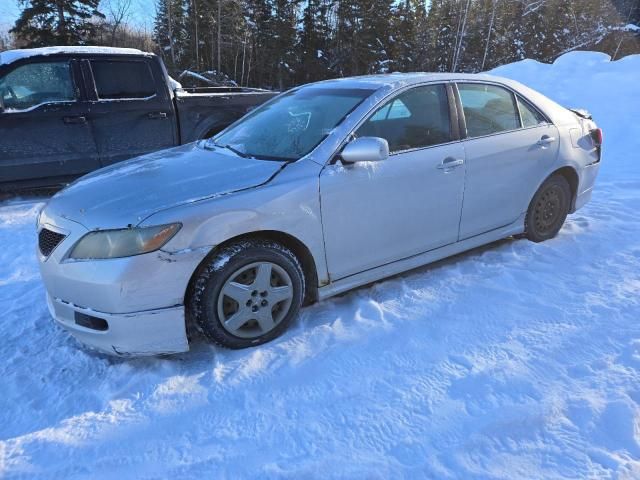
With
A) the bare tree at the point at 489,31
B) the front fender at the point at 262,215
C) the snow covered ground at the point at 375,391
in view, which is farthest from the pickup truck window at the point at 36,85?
the bare tree at the point at 489,31

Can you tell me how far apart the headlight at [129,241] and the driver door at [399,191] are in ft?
3.24

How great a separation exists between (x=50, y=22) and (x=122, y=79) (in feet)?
103

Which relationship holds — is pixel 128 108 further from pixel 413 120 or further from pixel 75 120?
pixel 413 120

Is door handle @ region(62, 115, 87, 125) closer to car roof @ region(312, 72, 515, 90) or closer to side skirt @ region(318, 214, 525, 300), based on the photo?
car roof @ region(312, 72, 515, 90)

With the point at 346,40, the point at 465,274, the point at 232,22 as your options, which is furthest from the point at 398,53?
the point at 465,274

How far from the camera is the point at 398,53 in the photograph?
3956 cm

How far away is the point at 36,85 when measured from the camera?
5.91m

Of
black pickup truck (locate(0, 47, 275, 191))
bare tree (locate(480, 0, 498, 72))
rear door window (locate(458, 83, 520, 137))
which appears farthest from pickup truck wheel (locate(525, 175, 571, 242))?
bare tree (locate(480, 0, 498, 72))

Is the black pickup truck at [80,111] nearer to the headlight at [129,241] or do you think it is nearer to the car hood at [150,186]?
the car hood at [150,186]

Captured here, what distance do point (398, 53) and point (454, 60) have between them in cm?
453

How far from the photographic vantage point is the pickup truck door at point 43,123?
18.9 feet

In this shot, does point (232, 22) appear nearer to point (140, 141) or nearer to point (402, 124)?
point (140, 141)

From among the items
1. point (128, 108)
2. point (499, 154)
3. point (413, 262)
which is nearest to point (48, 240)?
point (413, 262)

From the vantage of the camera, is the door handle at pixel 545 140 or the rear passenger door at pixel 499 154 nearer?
the rear passenger door at pixel 499 154
